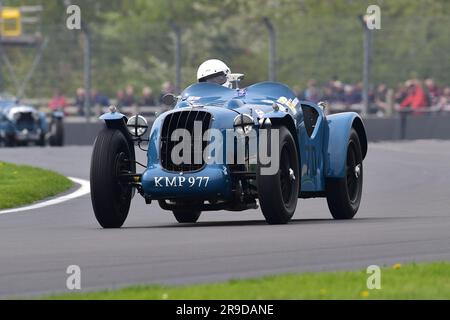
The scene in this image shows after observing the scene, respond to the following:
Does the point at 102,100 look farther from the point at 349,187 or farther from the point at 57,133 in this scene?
the point at 349,187

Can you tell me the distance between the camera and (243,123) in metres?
14.1

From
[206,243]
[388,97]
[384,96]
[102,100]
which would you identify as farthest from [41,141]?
[206,243]

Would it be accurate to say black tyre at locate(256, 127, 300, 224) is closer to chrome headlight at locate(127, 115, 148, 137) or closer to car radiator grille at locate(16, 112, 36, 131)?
chrome headlight at locate(127, 115, 148, 137)

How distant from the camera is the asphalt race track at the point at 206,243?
1042 centimetres

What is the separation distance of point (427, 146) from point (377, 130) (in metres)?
3.42

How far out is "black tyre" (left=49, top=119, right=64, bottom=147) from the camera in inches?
1421

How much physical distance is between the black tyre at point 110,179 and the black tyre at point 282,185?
1376mm

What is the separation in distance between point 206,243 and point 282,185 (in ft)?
6.79

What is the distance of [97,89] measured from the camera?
49.5 meters

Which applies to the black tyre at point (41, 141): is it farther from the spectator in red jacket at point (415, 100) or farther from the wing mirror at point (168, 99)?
the wing mirror at point (168, 99)

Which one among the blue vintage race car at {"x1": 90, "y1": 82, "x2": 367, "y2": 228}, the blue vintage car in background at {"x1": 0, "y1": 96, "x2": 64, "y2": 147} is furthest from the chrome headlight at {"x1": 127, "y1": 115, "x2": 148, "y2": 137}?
the blue vintage car in background at {"x1": 0, "y1": 96, "x2": 64, "y2": 147}

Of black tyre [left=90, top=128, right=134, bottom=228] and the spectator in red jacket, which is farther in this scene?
the spectator in red jacket

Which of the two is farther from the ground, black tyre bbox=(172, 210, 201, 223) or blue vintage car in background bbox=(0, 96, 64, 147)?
black tyre bbox=(172, 210, 201, 223)

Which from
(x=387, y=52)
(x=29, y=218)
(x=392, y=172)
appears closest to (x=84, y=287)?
(x=29, y=218)
